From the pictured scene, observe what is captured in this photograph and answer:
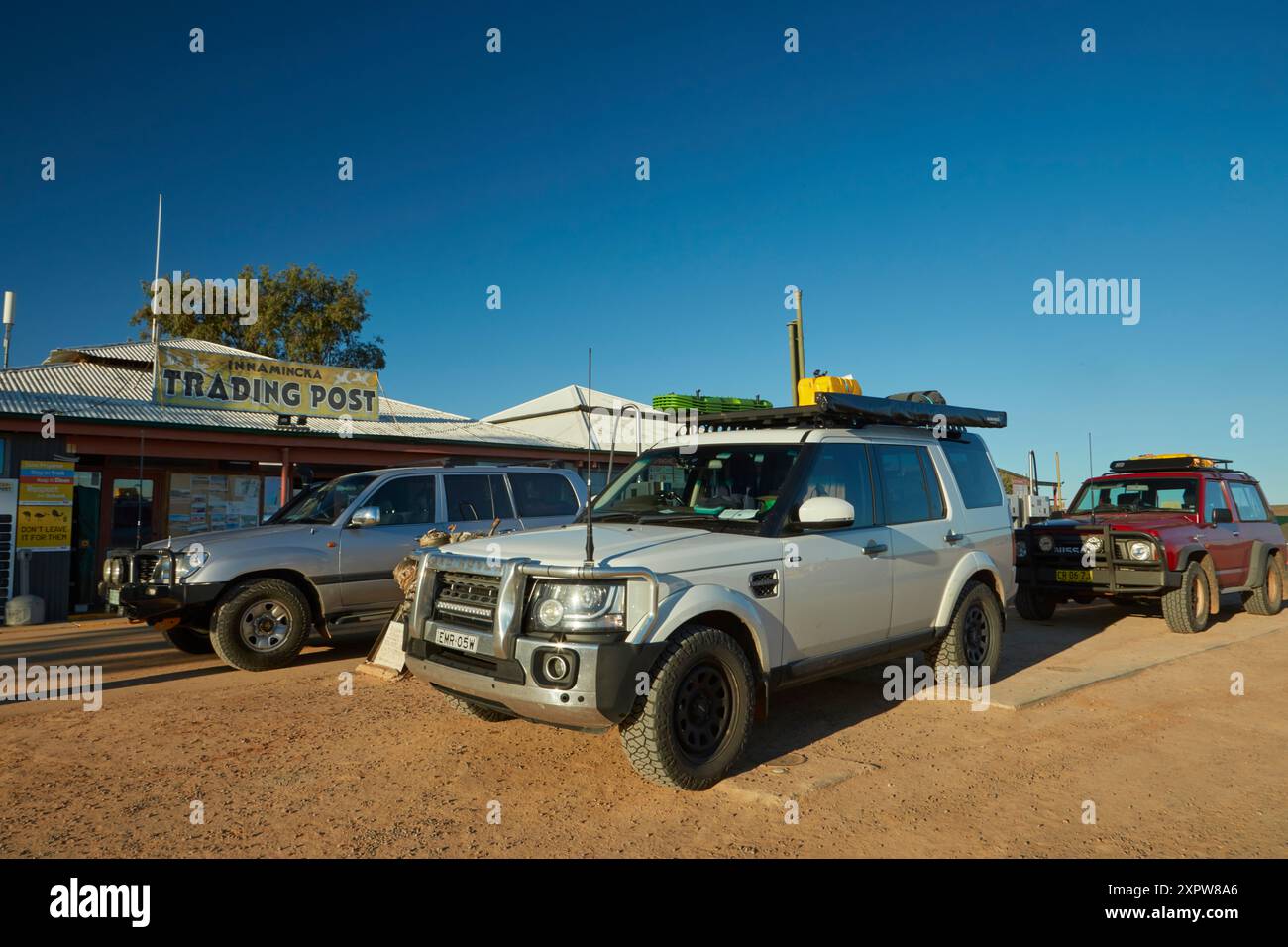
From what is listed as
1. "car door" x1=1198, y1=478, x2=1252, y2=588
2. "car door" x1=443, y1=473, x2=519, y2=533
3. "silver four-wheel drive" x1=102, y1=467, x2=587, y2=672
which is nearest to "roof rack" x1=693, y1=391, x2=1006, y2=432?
"car door" x1=443, y1=473, x2=519, y2=533

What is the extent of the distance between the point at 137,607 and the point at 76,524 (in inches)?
288

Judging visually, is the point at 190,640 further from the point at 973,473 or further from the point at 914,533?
the point at 973,473

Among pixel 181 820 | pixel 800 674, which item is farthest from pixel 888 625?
pixel 181 820

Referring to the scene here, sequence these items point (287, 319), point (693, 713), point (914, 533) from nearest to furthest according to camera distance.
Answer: point (693, 713)
point (914, 533)
point (287, 319)

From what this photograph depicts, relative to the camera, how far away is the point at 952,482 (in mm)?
6613

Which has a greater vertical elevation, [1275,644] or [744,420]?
[744,420]

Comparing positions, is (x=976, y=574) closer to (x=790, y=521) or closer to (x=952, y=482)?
(x=952, y=482)

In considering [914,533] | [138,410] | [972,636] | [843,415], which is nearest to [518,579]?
[843,415]

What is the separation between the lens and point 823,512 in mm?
4840

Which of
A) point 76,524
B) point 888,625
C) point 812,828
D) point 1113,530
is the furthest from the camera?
point 76,524

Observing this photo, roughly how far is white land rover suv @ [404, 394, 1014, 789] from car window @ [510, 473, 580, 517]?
145 inches

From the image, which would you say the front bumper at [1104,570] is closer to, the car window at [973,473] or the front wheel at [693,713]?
the car window at [973,473]

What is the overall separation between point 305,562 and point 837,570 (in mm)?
5250

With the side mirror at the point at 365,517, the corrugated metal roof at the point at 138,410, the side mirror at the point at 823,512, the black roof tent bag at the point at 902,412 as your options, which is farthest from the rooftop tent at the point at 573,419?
the side mirror at the point at 823,512
